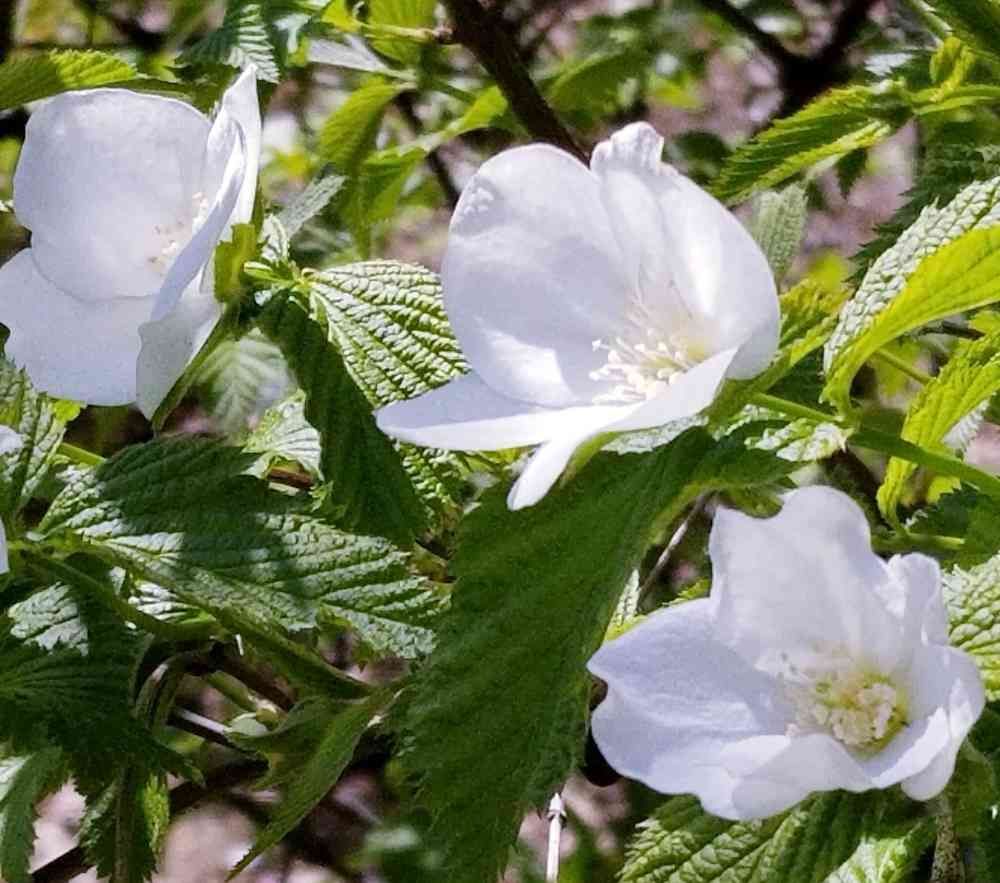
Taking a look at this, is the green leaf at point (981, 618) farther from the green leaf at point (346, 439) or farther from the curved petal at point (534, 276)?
the green leaf at point (346, 439)

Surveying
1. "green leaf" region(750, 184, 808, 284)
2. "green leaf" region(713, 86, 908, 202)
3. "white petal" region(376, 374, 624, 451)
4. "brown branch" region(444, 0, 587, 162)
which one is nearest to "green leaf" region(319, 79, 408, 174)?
"brown branch" region(444, 0, 587, 162)

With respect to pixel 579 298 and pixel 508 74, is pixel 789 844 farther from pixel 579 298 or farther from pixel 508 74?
pixel 508 74

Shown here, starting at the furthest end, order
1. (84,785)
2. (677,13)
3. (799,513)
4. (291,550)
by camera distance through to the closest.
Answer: (677,13) → (84,785) → (291,550) → (799,513)

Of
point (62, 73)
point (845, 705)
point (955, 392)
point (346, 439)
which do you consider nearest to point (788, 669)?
point (845, 705)

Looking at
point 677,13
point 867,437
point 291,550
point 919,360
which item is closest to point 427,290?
point 291,550

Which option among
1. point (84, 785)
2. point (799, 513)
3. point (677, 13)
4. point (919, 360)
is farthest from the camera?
point (677, 13)

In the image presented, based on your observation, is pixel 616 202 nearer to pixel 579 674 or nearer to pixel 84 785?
pixel 579 674

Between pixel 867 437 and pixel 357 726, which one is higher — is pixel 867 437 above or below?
above

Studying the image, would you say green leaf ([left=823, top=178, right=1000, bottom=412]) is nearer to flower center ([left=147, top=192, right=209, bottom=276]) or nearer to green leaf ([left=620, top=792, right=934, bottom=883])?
green leaf ([left=620, top=792, right=934, bottom=883])

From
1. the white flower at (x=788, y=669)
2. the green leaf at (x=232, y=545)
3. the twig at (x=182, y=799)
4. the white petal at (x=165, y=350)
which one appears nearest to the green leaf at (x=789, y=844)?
the white flower at (x=788, y=669)
